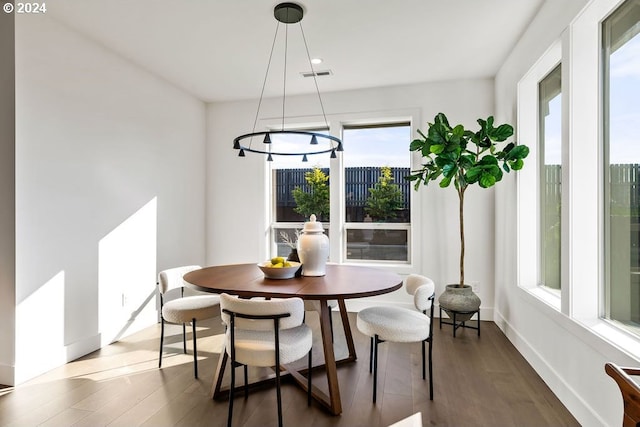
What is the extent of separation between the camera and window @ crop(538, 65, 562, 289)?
281cm

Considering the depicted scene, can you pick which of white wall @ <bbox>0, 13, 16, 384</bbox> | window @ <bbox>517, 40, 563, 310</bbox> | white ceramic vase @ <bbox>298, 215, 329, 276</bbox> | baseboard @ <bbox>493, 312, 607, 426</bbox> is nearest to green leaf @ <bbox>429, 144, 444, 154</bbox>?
window @ <bbox>517, 40, 563, 310</bbox>

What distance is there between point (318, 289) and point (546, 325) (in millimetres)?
1758

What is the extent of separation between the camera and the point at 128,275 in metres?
3.65

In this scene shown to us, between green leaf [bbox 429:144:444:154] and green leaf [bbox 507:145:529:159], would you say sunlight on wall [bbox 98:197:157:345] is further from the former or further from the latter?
green leaf [bbox 507:145:529:159]

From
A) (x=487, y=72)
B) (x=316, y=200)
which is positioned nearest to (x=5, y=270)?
(x=316, y=200)

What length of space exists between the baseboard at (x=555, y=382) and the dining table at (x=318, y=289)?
1213mm

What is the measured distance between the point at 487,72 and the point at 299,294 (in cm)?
336

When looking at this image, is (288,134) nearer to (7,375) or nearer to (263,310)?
(263,310)

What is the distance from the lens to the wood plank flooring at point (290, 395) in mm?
2148

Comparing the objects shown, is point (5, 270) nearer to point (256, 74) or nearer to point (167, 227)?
point (167, 227)

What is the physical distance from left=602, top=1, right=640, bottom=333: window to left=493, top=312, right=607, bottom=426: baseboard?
0.53 m

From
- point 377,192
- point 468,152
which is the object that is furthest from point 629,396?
point 377,192

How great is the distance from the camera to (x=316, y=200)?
15.8 feet

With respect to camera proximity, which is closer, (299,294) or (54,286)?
(299,294)
